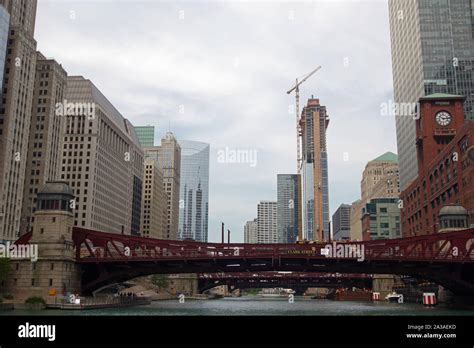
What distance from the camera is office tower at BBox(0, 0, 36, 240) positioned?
418ft

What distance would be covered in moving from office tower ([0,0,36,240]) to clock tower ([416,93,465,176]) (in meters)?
101

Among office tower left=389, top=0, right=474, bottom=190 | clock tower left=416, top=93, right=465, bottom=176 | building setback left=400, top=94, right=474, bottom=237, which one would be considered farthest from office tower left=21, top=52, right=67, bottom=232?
office tower left=389, top=0, right=474, bottom=190

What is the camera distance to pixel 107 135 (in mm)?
191875

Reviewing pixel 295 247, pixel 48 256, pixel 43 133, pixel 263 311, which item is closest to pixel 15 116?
pixel 43 133

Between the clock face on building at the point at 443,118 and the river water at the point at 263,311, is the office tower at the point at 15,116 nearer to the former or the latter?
the river water at the point at 263,311

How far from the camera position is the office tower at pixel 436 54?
15638 cm

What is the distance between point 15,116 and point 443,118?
349ft

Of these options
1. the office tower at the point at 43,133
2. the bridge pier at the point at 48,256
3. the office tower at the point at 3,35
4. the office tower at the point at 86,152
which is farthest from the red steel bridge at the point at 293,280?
the office tower at the point at 3,35

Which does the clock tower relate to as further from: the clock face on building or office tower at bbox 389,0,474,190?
office tower at bbox 389,0,474,190

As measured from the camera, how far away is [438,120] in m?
129

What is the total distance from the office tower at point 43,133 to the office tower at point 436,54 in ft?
345
